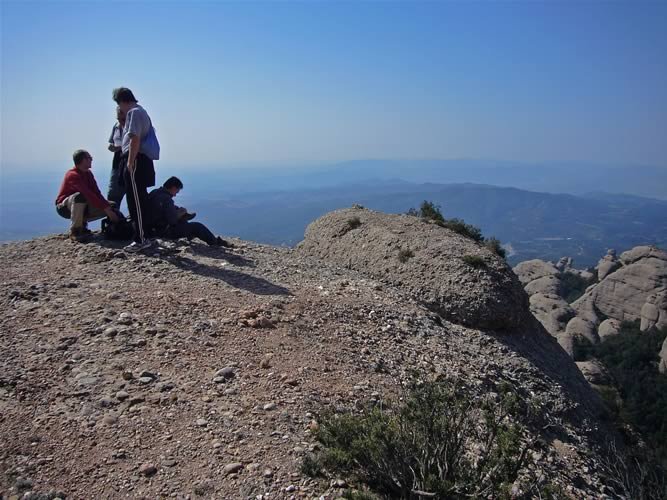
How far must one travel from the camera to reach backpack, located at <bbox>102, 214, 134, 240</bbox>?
1003 cm

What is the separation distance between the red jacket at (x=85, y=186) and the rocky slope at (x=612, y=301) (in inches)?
1295

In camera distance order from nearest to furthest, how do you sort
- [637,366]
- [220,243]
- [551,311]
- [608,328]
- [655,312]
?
[220,243] → [637,366] → [655,312] → [608,328] → [551,311]

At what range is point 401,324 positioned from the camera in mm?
7945

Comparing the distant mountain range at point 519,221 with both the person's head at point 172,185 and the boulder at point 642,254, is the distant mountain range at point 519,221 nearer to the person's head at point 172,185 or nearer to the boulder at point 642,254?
the boulder at point 642,254

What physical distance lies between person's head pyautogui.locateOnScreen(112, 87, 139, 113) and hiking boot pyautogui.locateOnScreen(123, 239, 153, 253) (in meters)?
2.53

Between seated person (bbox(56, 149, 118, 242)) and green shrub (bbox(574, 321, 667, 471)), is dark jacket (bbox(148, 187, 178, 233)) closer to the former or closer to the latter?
seated person (bbox(56, 149, 118, 242))

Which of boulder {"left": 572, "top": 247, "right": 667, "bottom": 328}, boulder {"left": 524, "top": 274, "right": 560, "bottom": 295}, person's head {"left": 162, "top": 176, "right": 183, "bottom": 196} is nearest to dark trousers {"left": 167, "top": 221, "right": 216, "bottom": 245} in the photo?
person's head {"left": 162, "top": 176, "right": 183, "bottom": 196}

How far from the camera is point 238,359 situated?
5.90 m

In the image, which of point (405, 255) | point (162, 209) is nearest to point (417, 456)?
point (405, 255)

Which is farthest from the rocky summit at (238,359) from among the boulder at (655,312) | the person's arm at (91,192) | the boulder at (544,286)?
the boulder at (544,286)

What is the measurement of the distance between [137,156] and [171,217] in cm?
A: 165

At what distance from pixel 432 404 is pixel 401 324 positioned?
3636mm

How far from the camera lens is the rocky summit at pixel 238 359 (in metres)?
4.21

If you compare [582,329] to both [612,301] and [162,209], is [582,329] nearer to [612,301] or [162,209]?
[612,301]
